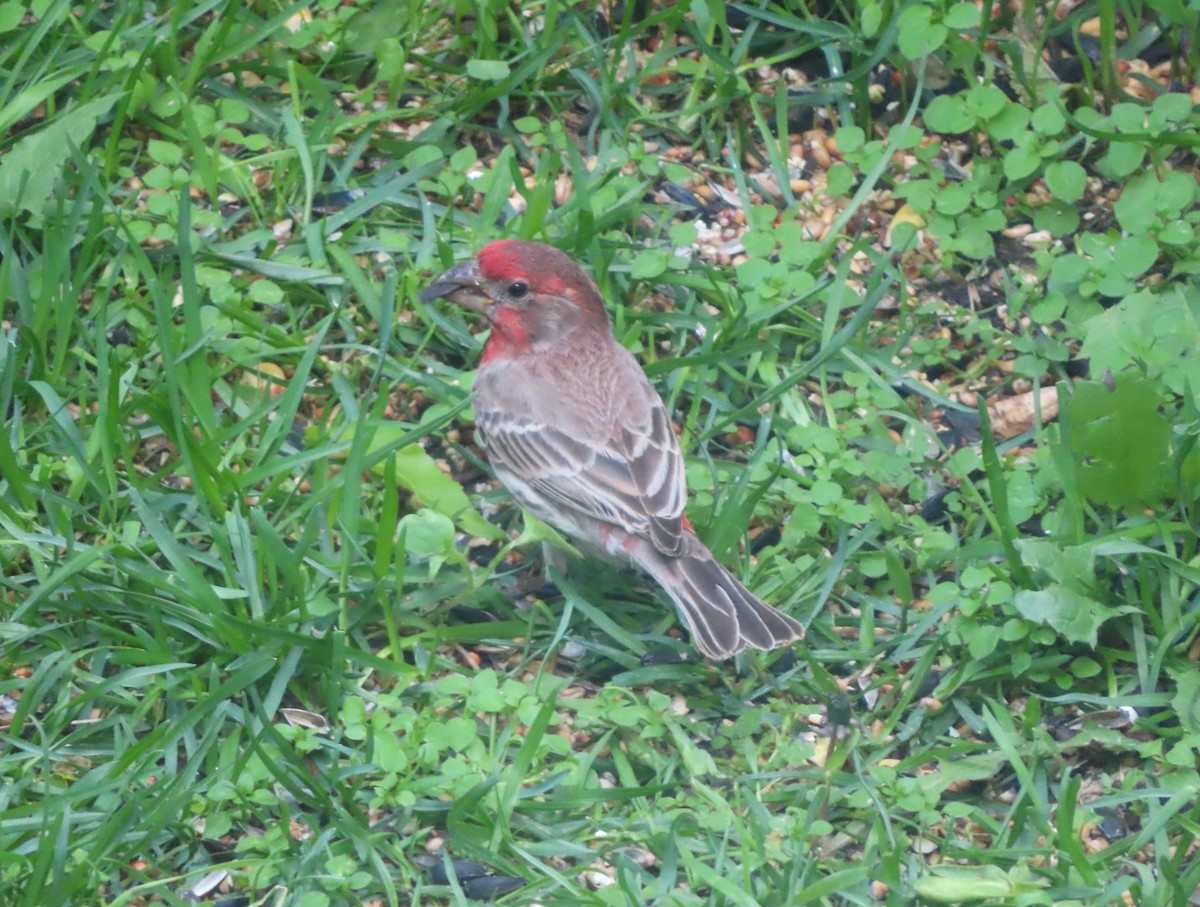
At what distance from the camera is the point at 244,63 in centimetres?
593

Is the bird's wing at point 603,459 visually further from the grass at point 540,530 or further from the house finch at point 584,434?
the grass at point 540,530

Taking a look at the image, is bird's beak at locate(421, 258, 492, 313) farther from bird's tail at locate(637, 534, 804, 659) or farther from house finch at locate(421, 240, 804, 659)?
bird's tail at locate(637, 534, 804, 659)

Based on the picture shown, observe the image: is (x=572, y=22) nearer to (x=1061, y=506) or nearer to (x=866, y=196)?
(x=866, y=196)

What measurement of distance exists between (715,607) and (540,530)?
0.66m

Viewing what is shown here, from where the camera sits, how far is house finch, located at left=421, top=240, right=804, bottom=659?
4.66 meters

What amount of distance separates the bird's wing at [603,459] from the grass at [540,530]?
23 centimetres

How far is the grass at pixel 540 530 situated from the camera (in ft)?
14.0

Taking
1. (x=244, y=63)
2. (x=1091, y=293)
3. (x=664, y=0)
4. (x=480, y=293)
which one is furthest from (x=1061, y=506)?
(x=244, y=63)

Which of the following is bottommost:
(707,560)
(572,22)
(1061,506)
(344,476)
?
(1061,506)

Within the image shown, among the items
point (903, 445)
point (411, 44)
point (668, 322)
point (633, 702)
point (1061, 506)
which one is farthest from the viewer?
point (411, 44)

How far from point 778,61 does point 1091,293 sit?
4.70ft

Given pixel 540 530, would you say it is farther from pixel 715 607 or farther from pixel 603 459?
pixel 715 607

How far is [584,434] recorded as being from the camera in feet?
16.7

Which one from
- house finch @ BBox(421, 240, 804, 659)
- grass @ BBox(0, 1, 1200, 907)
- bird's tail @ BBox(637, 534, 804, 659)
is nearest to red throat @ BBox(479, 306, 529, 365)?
house finch @ BBox(421, 240, 804, 659)
